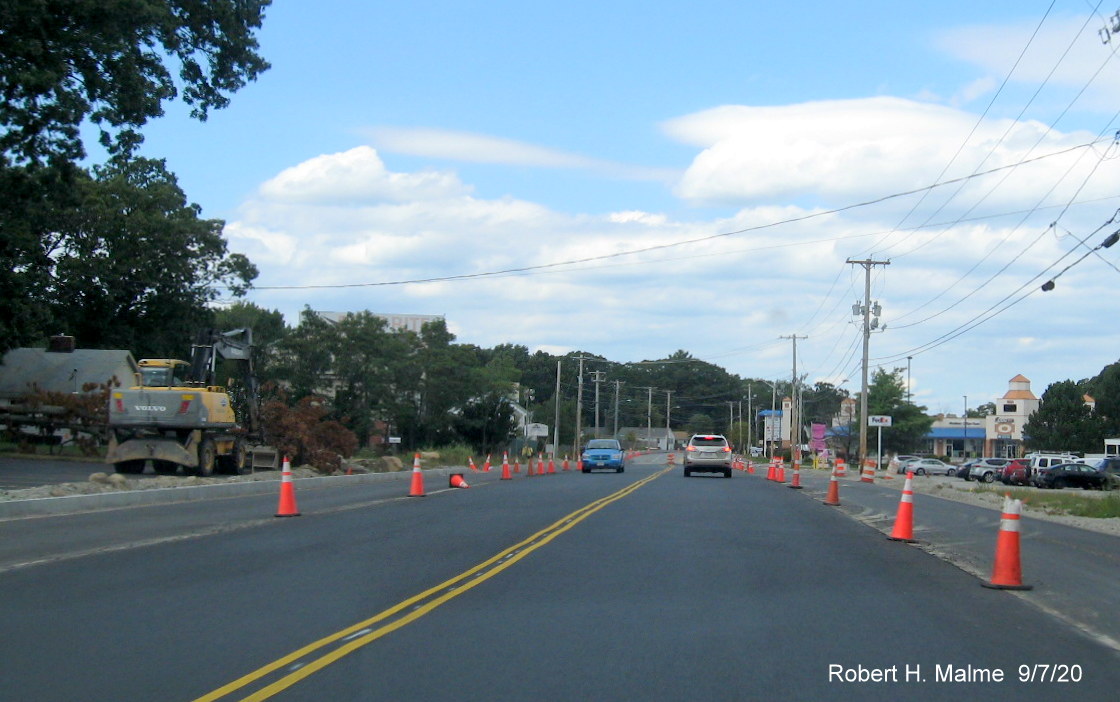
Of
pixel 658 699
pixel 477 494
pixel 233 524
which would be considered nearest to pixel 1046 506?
pixel 477 494

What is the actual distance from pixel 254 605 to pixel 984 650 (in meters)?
6.46

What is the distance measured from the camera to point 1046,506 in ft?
101

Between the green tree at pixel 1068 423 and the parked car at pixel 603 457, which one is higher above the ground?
the green tree at pixel 1068 423

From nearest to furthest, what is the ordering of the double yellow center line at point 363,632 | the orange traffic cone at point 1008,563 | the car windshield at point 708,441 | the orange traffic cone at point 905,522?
the double yellow center line at point 363,632 < the orange traffic cone at point 1008,563 < the orange traffic cone at point 905,522 < the car windshield at point 708,441

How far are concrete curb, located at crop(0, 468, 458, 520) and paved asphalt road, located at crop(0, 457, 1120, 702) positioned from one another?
234cm

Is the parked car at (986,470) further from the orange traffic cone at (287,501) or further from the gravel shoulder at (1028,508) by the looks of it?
the orange traffic cone at (287,501)

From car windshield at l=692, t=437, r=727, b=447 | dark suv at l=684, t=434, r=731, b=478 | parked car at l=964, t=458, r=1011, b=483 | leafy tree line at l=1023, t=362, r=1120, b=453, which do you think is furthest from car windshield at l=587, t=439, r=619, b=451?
leafy tree line at l=1023, t=362, r=1120, b=453

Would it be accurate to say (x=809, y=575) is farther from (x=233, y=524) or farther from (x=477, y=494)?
(x=477, y=494)

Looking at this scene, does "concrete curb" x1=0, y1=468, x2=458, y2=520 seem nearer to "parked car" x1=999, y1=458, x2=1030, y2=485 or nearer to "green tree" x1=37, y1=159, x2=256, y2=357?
"green tree" x1=37, y1=159, x2=256, y2=357

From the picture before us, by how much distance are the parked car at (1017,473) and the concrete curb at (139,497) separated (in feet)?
124

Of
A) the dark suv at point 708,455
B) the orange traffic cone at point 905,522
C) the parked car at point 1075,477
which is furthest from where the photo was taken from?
the parked car at point 1075,477

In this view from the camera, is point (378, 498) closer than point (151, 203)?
Yes

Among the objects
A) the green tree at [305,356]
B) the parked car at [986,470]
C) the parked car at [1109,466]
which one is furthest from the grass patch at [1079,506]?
the green tree at [305,356]

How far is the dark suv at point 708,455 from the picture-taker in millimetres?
47094
